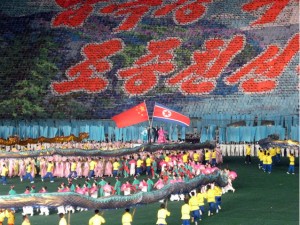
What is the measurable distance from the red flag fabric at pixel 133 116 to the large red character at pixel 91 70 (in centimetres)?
1415

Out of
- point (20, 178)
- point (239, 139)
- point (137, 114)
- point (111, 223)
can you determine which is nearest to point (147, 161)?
point (137, 114)

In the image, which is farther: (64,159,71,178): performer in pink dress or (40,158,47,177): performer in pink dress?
(64,159,71,178): performer in pink dress

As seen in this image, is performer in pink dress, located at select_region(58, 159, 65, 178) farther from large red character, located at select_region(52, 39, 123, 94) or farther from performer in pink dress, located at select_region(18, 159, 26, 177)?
large red character, located at select_region(52, 39, 123, 94)

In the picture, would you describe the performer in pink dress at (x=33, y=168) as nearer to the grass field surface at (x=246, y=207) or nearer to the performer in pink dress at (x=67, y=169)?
the grass field surface at (x=246, y=207)

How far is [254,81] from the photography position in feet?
168

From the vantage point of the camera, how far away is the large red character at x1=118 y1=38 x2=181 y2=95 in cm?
5347

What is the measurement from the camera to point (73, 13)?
192 feet

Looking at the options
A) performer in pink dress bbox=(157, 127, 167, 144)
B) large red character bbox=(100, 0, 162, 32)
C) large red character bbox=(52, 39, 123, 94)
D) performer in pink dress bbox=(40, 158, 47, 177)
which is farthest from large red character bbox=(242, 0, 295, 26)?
performer in pink dress bbox=(40, 158, 47, 177)

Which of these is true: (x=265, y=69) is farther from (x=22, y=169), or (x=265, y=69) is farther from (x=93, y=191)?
(x=93, y=191)

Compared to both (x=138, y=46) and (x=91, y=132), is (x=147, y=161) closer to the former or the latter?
(x=91, y=132)

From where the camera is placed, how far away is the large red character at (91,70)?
2141 inches

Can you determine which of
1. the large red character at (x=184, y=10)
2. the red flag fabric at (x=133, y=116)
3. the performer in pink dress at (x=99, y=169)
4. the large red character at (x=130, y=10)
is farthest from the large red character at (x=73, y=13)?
Result: the performer in pink dress at (x=99, y=169)

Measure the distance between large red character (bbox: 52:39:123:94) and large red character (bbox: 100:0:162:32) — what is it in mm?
1469

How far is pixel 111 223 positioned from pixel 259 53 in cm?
2877
